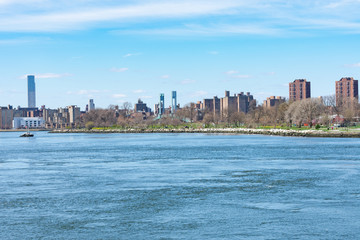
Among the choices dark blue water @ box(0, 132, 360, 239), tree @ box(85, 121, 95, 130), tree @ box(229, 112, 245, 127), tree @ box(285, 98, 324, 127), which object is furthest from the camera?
tree @ box(85, 121, 95, 130)

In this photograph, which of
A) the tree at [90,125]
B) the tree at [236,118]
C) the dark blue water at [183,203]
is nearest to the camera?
the dark blue water at [183,203]

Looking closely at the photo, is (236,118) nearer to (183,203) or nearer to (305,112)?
(305,112)

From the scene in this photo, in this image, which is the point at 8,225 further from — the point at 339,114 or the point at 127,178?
the point at 339,114

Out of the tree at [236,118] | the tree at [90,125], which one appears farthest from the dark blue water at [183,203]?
the tree at [90,125]

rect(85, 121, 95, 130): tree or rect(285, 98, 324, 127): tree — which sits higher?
rect(285, 98, 324, 127): tree

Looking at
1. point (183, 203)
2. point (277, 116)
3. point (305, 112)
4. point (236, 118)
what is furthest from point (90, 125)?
point (183, 203)

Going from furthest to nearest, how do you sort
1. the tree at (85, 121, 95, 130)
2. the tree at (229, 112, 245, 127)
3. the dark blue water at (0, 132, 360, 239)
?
the tree at (85, 121, 95, 130)
the tree at (229, 112, 245, 127)
the dark blue water at (0, 132, 360, 239)

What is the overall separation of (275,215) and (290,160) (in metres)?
21.6

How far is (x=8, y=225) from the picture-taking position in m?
16.9

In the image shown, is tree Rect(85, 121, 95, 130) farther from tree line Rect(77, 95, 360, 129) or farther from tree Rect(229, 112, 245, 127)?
tree Rect(229, 112, 245, 127)

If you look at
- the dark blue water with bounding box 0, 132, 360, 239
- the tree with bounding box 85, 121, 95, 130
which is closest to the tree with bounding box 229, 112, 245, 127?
the tree with bounding box 85, 121, 95, 130

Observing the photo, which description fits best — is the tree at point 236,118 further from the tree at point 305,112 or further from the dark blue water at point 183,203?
the dark blue water at point 183,203

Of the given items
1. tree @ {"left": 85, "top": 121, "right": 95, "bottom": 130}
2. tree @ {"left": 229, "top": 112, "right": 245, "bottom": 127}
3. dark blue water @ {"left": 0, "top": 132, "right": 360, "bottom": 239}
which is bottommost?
dark blue water @ {"left": 0, "top": 132, "right": 360, "bottom": 239}

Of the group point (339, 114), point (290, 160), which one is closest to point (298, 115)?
point (339, 114)
